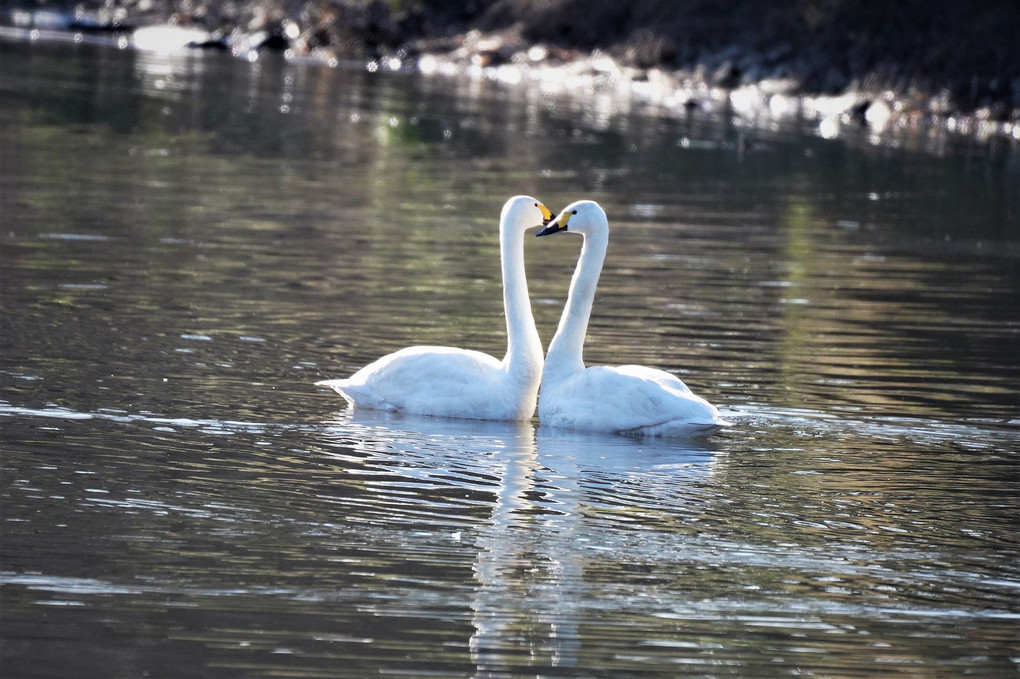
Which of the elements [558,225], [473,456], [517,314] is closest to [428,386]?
[517,314]

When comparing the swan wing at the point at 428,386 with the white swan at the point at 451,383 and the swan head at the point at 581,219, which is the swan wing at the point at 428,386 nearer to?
the white swan at the point at 451,383

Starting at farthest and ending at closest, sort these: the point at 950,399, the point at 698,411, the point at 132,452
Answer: the point at 950,399 < the point at 698,411 < the point at 132,452

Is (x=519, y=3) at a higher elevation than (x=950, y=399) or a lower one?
higher

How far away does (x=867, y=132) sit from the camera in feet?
128

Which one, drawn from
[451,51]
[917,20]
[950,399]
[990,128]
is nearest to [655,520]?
[950,399]

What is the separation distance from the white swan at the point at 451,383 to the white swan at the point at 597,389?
183 mm

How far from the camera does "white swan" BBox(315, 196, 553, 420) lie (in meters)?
10.5

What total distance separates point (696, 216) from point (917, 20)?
95.6ft

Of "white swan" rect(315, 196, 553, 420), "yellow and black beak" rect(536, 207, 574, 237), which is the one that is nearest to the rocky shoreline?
"yellow and black beak" rect(536, 207, 574, 237)

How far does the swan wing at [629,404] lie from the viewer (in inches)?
391

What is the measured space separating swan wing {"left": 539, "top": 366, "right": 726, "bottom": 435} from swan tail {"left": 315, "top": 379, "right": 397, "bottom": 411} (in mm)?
950

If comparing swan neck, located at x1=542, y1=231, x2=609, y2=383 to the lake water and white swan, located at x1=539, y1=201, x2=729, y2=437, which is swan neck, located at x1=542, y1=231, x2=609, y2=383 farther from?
the lake water

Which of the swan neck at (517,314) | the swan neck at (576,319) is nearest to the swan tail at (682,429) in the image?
the swan neck at (576,319)

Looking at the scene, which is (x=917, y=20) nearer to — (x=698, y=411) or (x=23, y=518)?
(x=698, y=411)
